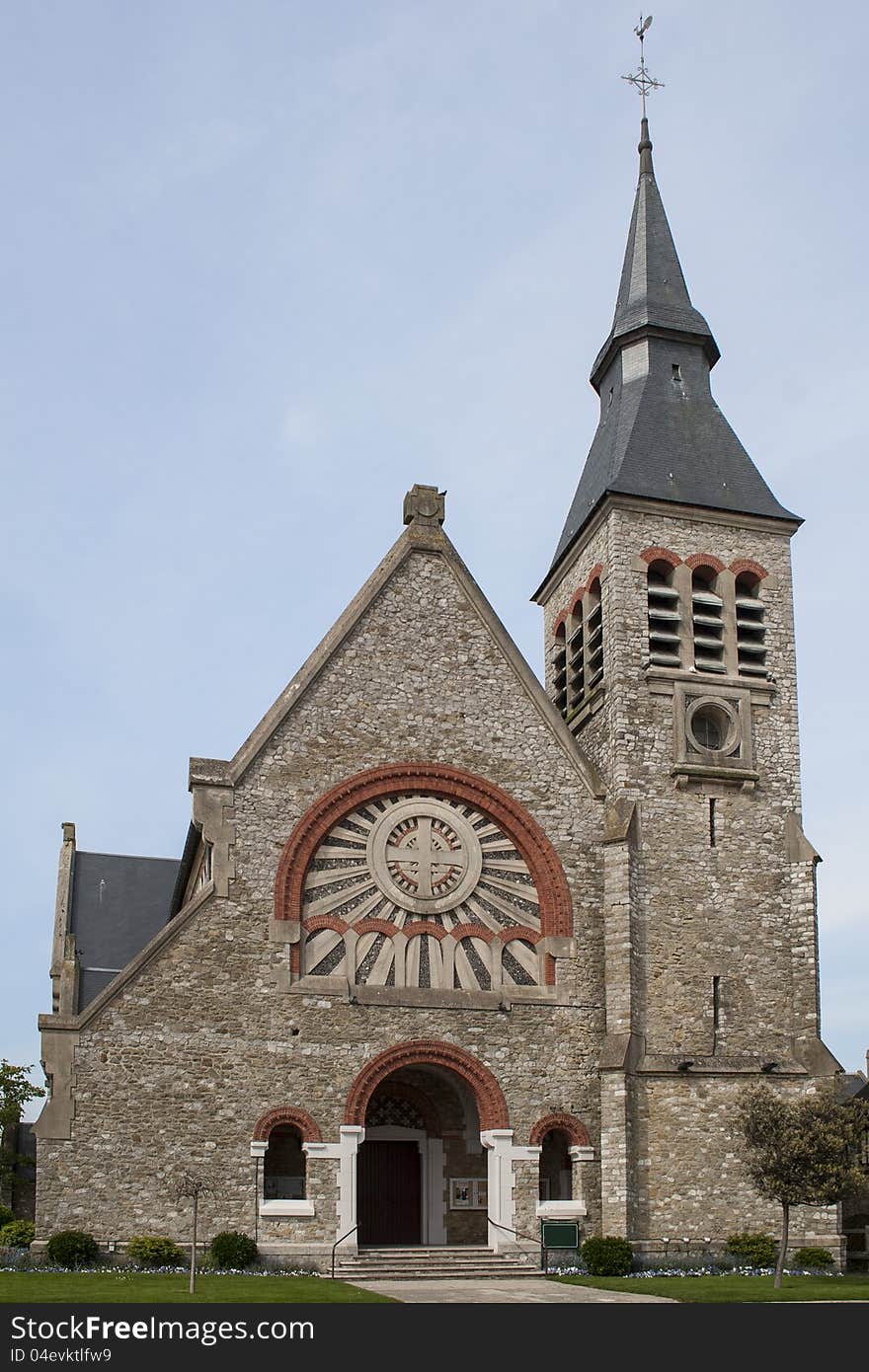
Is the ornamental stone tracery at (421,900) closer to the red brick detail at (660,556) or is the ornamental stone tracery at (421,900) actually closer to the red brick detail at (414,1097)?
the red brick detail at (414,1097)

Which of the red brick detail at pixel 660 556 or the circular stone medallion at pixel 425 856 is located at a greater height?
the red brick detail at pixel 660 556

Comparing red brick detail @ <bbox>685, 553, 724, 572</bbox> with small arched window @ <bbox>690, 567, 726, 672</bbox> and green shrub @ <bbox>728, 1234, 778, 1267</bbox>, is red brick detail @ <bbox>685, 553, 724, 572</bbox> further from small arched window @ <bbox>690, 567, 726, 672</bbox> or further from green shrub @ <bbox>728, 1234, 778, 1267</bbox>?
green shrub @ <bbox>728, 1234, 778, 1267</bbox>

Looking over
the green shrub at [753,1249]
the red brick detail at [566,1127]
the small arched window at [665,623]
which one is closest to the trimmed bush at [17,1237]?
the red brick detail at [566,1127]

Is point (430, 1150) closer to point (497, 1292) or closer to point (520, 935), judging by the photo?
point (520, 935)

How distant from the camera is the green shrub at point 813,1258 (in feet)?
88.2

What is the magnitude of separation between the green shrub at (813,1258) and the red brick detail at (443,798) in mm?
7183

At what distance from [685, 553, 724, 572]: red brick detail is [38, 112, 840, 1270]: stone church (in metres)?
0.07

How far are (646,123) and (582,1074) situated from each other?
83.5 ft

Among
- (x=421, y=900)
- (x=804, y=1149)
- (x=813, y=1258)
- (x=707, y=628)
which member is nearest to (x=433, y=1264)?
(x=421, y=900)

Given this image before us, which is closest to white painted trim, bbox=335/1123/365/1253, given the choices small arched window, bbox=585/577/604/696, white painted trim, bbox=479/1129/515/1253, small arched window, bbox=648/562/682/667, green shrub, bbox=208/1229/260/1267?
green shrub, bbox=208/1229/260/1267

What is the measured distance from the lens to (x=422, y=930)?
27.8m

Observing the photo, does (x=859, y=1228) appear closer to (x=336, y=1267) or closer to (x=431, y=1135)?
(x=431, y=1135)

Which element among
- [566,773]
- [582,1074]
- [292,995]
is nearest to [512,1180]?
[582,1074]

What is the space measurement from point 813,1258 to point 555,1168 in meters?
4.97
